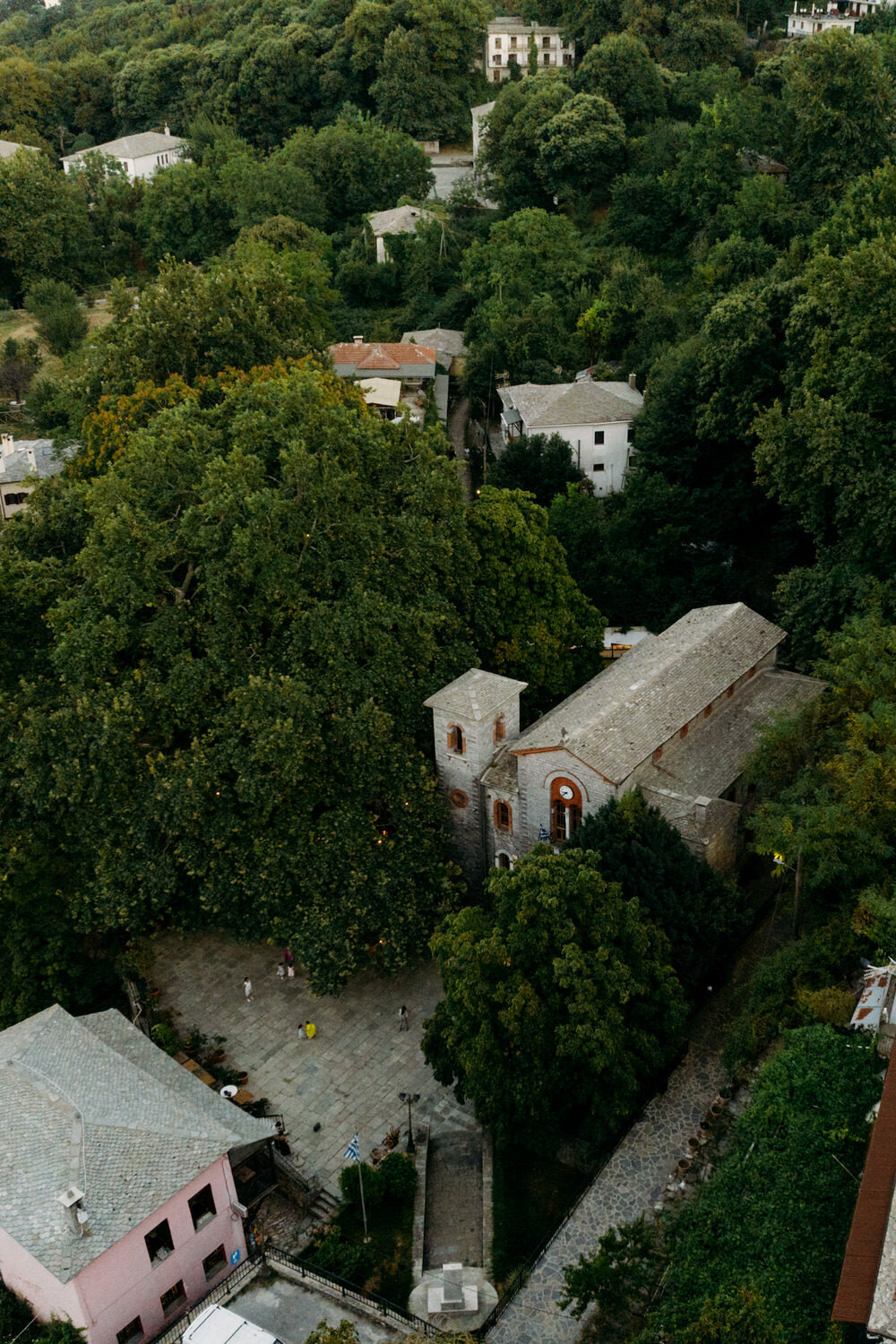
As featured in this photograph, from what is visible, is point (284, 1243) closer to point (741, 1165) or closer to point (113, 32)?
point (741, 1165)

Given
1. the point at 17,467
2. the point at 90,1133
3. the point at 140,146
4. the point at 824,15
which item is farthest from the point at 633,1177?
the point at 140,146

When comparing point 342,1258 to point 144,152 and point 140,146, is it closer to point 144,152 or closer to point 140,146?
point 144,152

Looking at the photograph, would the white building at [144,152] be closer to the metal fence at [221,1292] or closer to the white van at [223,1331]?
the metal fence at [221,1292]

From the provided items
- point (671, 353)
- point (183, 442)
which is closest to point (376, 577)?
point (183, 442)

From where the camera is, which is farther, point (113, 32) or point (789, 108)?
point (113, 32)

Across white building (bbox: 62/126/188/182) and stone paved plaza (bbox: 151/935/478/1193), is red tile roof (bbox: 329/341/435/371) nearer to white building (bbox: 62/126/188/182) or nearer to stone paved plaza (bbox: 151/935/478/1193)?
stone paved plaza (bbox: 151/935/478/1193)

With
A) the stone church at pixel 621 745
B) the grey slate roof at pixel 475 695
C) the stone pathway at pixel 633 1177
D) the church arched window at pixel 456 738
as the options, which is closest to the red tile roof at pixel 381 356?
the stone church at pixel 621 745
